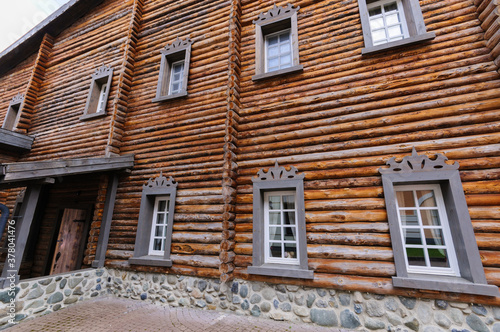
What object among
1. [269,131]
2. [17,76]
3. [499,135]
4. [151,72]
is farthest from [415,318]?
[17,76]

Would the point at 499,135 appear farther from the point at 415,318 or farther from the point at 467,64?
the point at 415,318

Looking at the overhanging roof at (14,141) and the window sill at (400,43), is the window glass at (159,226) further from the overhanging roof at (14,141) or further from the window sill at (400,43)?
the overhanging roof at (14,141)

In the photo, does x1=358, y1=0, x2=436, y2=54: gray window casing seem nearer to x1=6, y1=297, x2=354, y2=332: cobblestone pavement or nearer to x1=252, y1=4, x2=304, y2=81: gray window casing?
x1=252, y1=4, x2=304, y2=81: gray window casing

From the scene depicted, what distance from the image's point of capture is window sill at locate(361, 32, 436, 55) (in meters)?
4.13

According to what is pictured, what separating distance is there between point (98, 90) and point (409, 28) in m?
9.51

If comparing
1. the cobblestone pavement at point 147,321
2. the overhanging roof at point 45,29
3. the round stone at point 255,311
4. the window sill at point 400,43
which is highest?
the overhanging roof at point 45,29

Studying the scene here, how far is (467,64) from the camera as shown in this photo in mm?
3881

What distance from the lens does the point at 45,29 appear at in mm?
9547

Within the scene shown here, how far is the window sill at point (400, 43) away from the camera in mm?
4129

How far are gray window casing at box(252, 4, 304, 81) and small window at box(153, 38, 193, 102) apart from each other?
7.21ft

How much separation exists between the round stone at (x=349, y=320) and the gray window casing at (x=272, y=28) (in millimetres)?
5003

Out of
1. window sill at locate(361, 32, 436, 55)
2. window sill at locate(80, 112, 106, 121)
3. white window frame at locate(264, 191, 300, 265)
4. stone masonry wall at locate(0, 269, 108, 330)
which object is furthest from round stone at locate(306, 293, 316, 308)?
window sill at locate(80, 112, 106, 121)

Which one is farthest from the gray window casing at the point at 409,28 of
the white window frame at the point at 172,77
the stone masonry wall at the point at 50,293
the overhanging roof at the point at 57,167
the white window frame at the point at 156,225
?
the stone masonry wall at the point at 50,293

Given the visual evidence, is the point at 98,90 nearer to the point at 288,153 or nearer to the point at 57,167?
the point at 57,167
